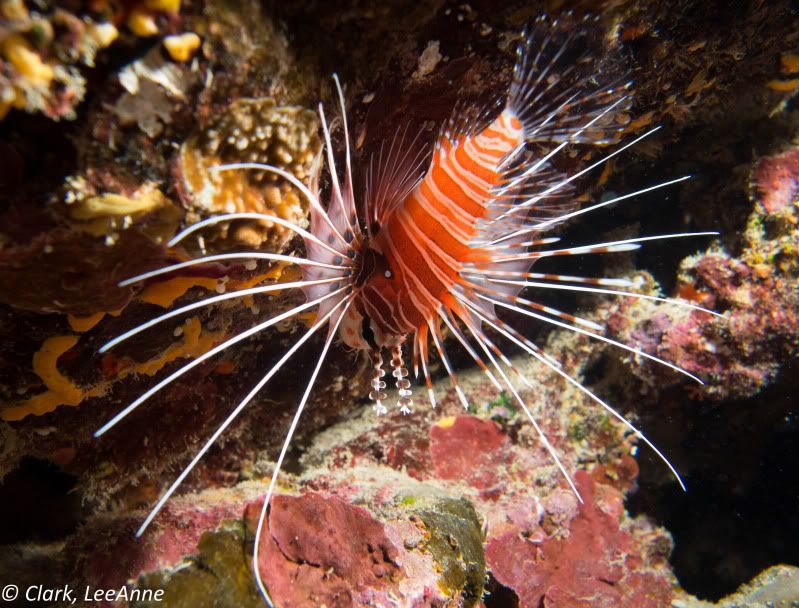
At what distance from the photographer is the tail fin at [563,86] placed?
6.99 ft

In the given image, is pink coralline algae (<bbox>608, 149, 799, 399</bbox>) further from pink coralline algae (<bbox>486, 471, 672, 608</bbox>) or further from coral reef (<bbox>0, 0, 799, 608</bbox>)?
pink coralline algae (<bbox>486, 471, 672, 608</bbox>)

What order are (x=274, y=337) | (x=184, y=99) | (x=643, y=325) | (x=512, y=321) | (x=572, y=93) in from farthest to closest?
(x=512, y=321) < (x=643, y=325) < (x=274, y=337) < (x=572, y=93) < (x=184, y=99)

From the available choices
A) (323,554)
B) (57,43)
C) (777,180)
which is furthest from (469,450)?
(777,180)

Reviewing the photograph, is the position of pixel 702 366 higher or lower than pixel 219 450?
lower

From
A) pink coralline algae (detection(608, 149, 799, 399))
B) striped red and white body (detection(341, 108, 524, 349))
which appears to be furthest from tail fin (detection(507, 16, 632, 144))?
pink coralline algae (detection(608, 149, 799, 399))

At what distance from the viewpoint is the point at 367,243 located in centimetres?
198

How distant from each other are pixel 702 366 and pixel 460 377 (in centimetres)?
211

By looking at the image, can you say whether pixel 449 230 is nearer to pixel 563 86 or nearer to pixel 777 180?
pixel 563 86

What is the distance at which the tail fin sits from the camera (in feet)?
6.99

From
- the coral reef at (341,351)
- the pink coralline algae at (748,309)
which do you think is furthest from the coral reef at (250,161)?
the pink coralline algae at (748,309)

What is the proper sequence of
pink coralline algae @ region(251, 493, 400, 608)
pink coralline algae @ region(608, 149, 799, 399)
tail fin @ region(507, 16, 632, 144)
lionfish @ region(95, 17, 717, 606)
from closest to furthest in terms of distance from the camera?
lionfish @ region(95, 17, 717, 606), pink coralline algae @ region(251, 493, 400, 608), tail fin @ region(507, 16, 632, 144), pink coralline algae @ region(608, 149, 799, 399)

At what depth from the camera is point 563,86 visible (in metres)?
2.32

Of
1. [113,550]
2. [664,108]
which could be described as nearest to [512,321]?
[664,108]

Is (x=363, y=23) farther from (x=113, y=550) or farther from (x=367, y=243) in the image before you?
(x=113, y=550)
